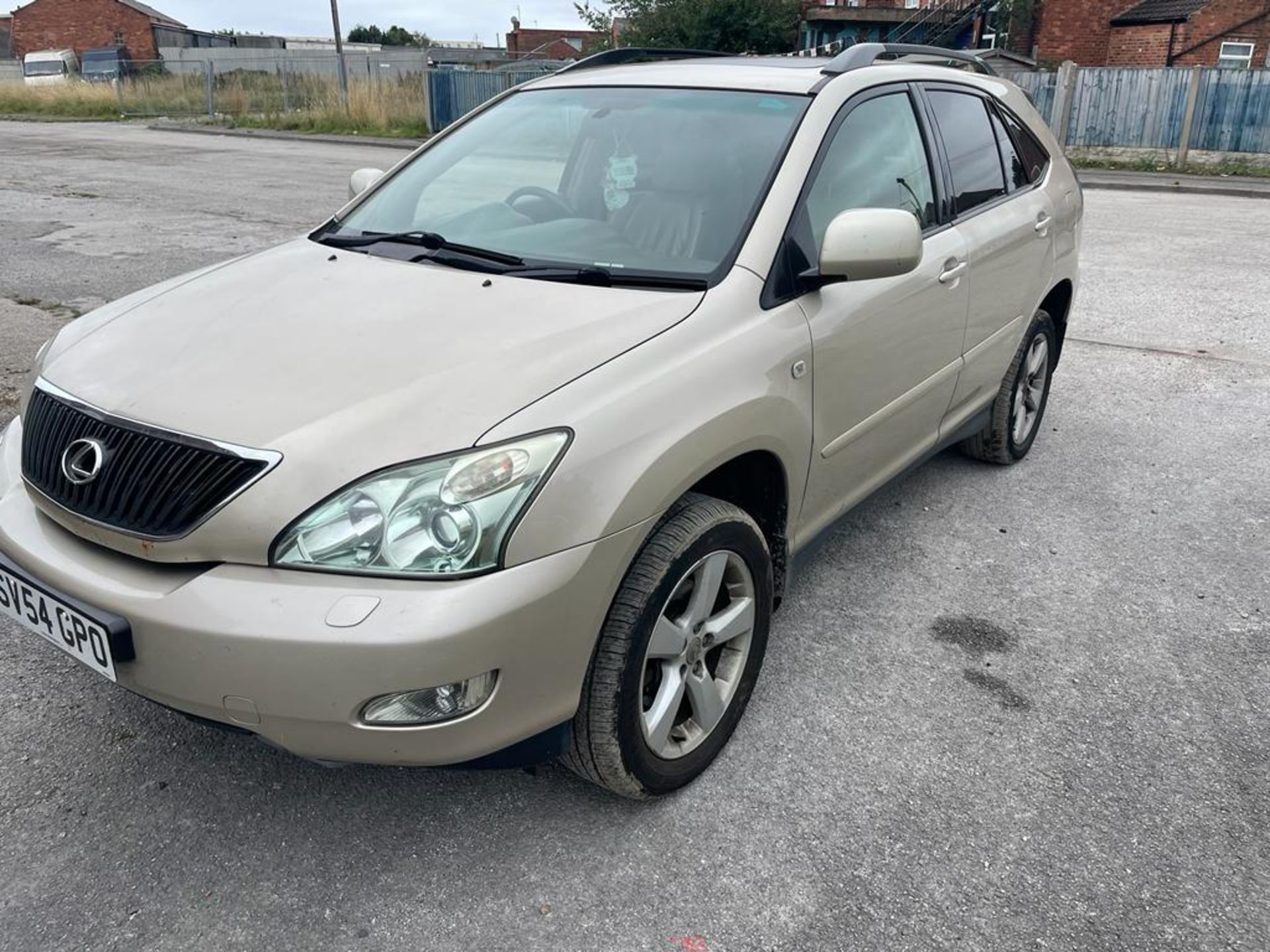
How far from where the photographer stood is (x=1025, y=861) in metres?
2.32

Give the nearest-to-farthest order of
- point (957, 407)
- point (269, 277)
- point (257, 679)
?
point (257, 679)
point (269, 277)
point (957, 407)

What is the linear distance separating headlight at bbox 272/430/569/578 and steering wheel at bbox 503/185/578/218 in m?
1.33

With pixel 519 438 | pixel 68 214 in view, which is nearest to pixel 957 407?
pixel 519 438

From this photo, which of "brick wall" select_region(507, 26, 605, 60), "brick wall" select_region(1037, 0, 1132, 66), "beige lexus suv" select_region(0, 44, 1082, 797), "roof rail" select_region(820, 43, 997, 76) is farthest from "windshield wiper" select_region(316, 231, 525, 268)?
"brick wall" select_region(507, 26, 605, 60)

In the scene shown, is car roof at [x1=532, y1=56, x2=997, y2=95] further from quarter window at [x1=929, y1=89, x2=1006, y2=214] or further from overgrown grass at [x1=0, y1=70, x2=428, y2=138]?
overgrown grass at [x1=0, y1=70, x2=428, y2=138]

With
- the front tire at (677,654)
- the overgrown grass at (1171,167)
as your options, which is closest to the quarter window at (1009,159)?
the front tire at (677,654)

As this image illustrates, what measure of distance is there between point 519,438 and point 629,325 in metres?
0.52

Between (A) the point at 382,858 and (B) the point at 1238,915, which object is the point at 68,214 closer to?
(A) the point at 382,858

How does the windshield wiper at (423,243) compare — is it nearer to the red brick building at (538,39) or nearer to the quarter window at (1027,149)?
the quarter window at (1027,149)

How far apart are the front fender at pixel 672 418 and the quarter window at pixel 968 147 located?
1.47m

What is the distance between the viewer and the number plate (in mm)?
2020

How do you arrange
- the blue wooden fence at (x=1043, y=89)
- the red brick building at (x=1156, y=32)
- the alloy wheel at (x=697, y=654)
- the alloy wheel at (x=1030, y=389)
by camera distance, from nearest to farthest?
the alloy wheel at (x=697, y=654), the alloy wheel at (x=1030, y=389), the blue wooden fence at (x=1043, y=89), the red brick building at (x=1156, y=32)

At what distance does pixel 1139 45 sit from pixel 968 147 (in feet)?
95.3

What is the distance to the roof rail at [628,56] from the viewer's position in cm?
387
